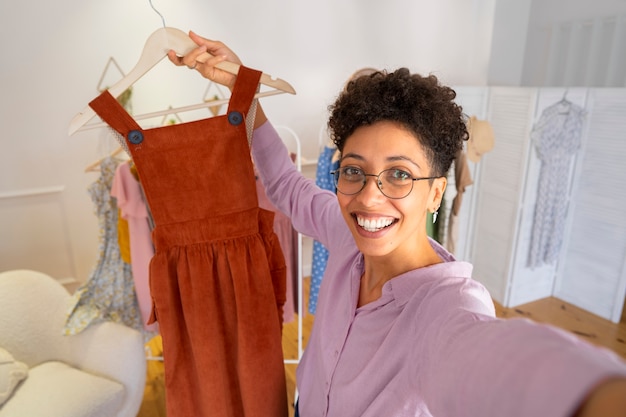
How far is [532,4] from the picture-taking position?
3236 millimetres

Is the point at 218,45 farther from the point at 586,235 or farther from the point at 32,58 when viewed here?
the point at 586,235

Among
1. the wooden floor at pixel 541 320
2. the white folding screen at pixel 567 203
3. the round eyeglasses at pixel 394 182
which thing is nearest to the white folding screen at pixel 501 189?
the white folding screen at pixel 567 203

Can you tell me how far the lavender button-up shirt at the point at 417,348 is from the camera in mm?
351

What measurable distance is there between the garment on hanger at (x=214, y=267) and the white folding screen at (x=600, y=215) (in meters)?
2.49

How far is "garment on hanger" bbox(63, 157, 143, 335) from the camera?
1.63 metres

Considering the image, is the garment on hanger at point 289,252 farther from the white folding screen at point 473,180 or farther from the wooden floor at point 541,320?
the white folding screen at point 473,180

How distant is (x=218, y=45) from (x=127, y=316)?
1371 millimetres

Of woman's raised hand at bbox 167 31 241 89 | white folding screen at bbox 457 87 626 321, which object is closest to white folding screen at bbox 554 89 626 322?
white folding screen at bbox 457 87 626 321

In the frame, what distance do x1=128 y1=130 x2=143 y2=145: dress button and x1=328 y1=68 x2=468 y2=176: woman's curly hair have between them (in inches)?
17.8

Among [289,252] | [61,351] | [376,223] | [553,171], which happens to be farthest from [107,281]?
[553,171]

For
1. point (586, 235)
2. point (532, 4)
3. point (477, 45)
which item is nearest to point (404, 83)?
point (586, 235)

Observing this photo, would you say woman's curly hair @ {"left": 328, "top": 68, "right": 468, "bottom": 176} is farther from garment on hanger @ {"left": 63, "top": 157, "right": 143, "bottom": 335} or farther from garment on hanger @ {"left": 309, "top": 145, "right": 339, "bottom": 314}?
garment on hanger @ {"left": 63, "top": 157, "right": 143, "bottom": 335}

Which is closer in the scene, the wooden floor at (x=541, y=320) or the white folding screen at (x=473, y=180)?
the wooden floor at (x=541, y=320)

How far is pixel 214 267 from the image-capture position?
1.00 metres
